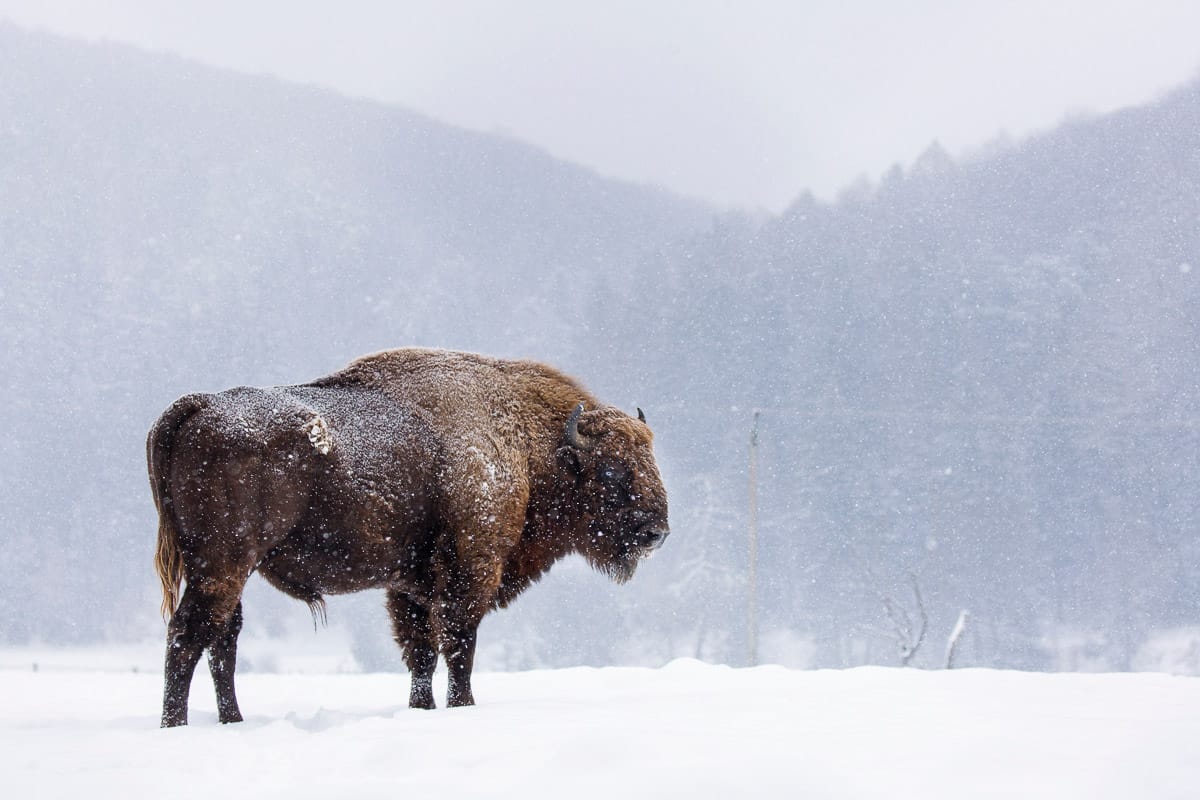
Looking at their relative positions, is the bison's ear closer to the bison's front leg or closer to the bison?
the bison

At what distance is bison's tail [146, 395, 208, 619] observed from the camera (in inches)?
202

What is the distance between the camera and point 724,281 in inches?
3423

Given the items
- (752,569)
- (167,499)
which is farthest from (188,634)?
(752,569)

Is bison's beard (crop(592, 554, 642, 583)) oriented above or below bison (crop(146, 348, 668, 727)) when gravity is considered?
below

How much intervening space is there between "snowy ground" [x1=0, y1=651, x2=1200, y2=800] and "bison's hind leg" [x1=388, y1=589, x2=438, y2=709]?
98 centimetres

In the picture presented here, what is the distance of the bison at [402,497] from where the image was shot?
5.07 meters

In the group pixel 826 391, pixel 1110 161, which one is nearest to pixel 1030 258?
pixel 1110 161

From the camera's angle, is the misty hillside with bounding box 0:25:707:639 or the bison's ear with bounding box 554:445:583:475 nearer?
the bison's ear with bounding box 554:445:583:475

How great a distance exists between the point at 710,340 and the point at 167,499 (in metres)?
76.2

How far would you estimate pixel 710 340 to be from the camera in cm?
8044

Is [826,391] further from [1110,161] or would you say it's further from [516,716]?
[516,716]

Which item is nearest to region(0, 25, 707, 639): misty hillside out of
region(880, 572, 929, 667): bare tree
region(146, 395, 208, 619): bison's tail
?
region(880, 572, 929, 667): bare tree

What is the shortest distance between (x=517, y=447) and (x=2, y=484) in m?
77.3

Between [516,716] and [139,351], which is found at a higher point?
[139,351]
